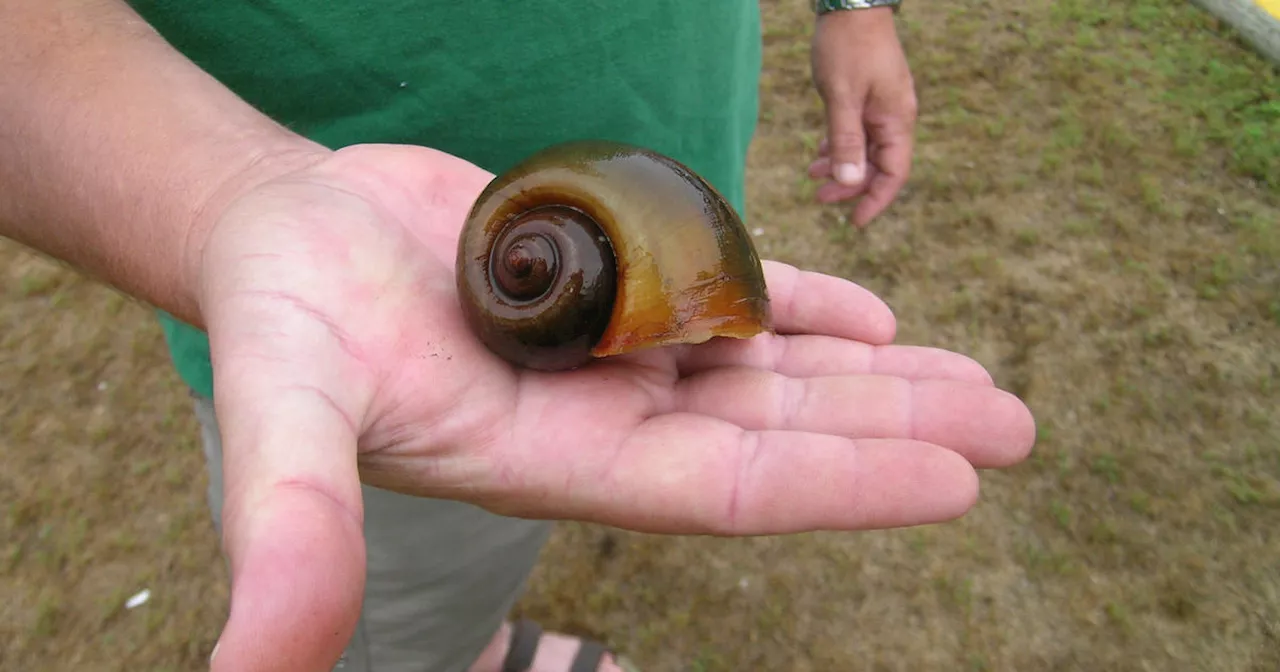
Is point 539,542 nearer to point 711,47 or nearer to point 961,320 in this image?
point 711,47

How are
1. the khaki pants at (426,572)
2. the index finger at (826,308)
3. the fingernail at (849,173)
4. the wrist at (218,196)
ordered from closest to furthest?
1. the wrist at (218,196)
2. the index finger at (826,308)
3. the khaki pants at (426,572)
4. the fingernail at (849,173)

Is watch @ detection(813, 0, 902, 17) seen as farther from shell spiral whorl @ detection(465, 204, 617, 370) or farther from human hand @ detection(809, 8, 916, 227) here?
shell spiral whorl @ detection(465, 204, 617, 370)

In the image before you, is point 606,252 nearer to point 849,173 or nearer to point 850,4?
point 849,173

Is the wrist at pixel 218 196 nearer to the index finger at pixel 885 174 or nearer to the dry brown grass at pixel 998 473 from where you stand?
the index finger at pixel 885 174

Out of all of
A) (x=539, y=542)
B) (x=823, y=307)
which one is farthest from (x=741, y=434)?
(x=539, y=542)

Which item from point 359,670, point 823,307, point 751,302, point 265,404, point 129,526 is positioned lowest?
point 129,526

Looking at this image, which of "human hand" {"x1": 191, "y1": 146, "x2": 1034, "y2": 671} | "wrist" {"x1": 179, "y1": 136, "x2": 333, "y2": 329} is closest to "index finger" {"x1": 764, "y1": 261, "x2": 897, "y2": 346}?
"human hand" {"x1": 191, "y1": 146, "x2": 1034, "y2": 671}

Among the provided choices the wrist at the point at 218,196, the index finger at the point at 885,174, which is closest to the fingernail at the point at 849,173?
the index finger at the point at 885,174
